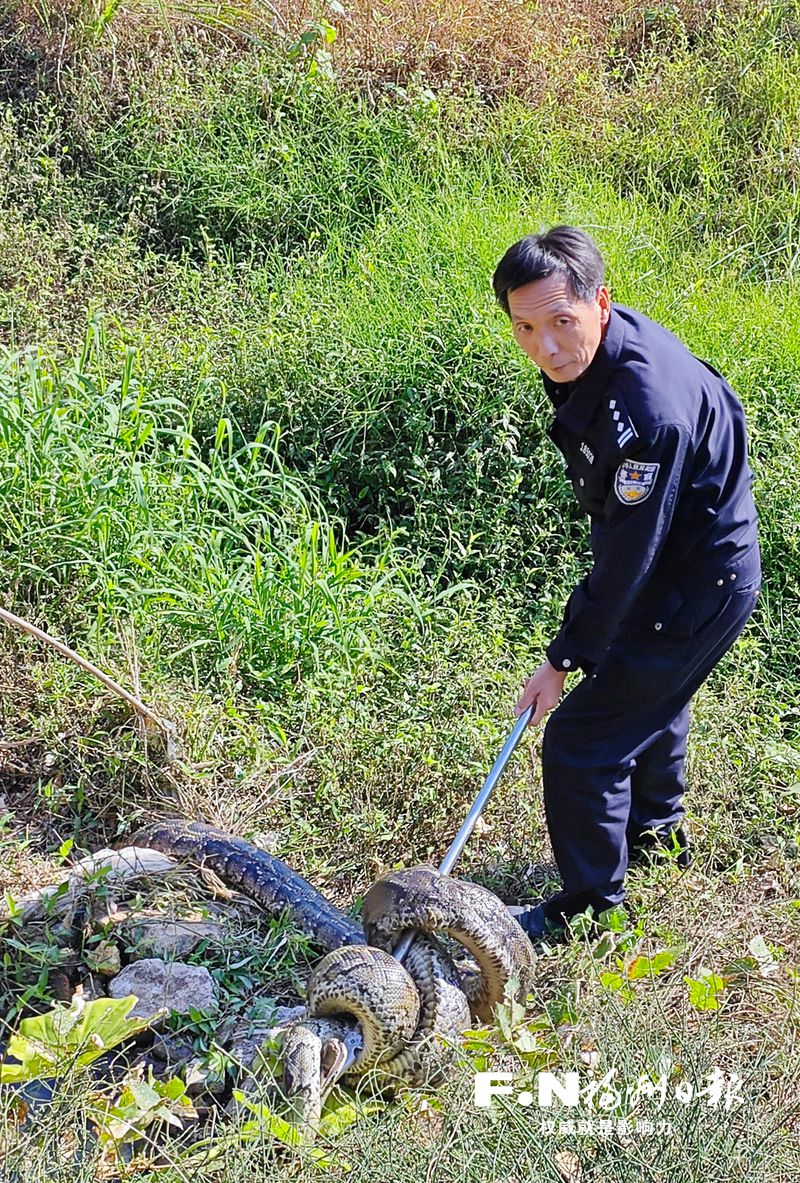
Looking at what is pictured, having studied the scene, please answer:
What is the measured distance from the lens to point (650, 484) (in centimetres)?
321

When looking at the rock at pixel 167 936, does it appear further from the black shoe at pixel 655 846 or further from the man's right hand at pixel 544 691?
the black shoe at pixel 655 846

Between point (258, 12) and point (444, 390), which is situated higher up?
point (258, 12)

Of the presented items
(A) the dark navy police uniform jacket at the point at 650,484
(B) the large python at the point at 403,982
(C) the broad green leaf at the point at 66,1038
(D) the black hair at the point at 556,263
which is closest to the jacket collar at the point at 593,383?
(A) the dark navy police uniform jacket at the point at 650,484

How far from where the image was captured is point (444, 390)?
554 cm

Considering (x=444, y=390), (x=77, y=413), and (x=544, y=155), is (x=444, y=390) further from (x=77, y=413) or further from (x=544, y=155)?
(x=544, y=155)

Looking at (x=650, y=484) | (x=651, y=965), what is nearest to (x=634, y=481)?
→ (x=650, y=484)

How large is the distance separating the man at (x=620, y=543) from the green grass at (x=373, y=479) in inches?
18.5

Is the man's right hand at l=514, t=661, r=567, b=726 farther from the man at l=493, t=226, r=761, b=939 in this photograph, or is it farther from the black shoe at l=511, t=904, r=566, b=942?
the black shoe at l=511, t=904, r=566, b=942

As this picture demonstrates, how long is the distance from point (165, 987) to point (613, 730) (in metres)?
1.50

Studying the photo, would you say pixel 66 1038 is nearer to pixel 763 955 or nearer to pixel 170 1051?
pixel 170 1051

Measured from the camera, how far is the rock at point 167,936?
3.52 metres

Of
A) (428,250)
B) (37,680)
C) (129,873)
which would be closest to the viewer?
(129,873)

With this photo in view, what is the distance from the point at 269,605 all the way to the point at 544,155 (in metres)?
3.95

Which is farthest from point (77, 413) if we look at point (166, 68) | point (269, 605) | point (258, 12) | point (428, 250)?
point (258, 12)
